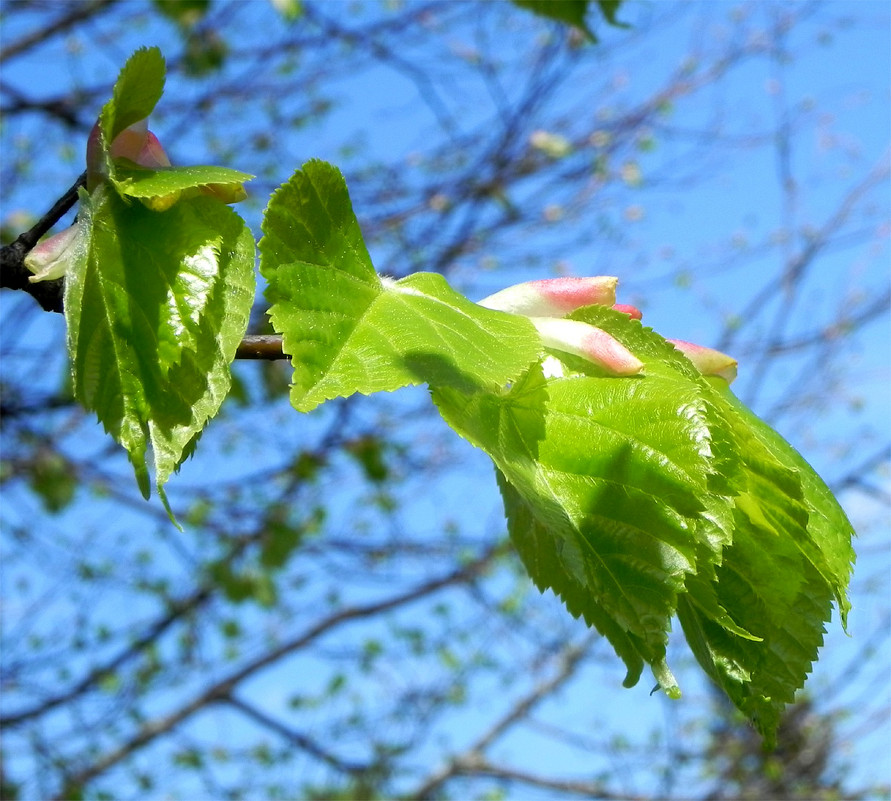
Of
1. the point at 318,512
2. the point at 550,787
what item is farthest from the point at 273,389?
the point at 550,787

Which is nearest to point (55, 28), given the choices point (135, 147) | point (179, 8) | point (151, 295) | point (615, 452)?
point (179, 8)

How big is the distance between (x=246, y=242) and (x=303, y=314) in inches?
3.0

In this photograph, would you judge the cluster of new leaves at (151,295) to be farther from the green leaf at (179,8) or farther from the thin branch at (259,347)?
the green leaf at (179,8)

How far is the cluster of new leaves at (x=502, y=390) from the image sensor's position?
1.67 ft

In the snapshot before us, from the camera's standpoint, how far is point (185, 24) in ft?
10.4

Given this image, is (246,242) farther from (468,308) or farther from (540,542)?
(540,542)

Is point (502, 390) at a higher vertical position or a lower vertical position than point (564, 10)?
lower

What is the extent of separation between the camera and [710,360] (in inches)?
25.1

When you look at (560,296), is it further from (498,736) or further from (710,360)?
(498,736)

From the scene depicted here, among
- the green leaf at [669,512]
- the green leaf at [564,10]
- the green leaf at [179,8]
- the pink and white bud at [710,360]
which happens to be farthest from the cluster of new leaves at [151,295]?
the green leaf at [179,8]

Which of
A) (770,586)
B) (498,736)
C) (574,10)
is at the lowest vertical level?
(498,736)

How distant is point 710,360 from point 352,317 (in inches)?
9.6

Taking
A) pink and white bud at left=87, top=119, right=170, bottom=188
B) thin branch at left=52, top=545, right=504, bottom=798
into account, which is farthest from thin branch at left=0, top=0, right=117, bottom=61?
pink and white bud at left=87, top=119, right=170, bottom=188

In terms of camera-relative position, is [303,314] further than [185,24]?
No
